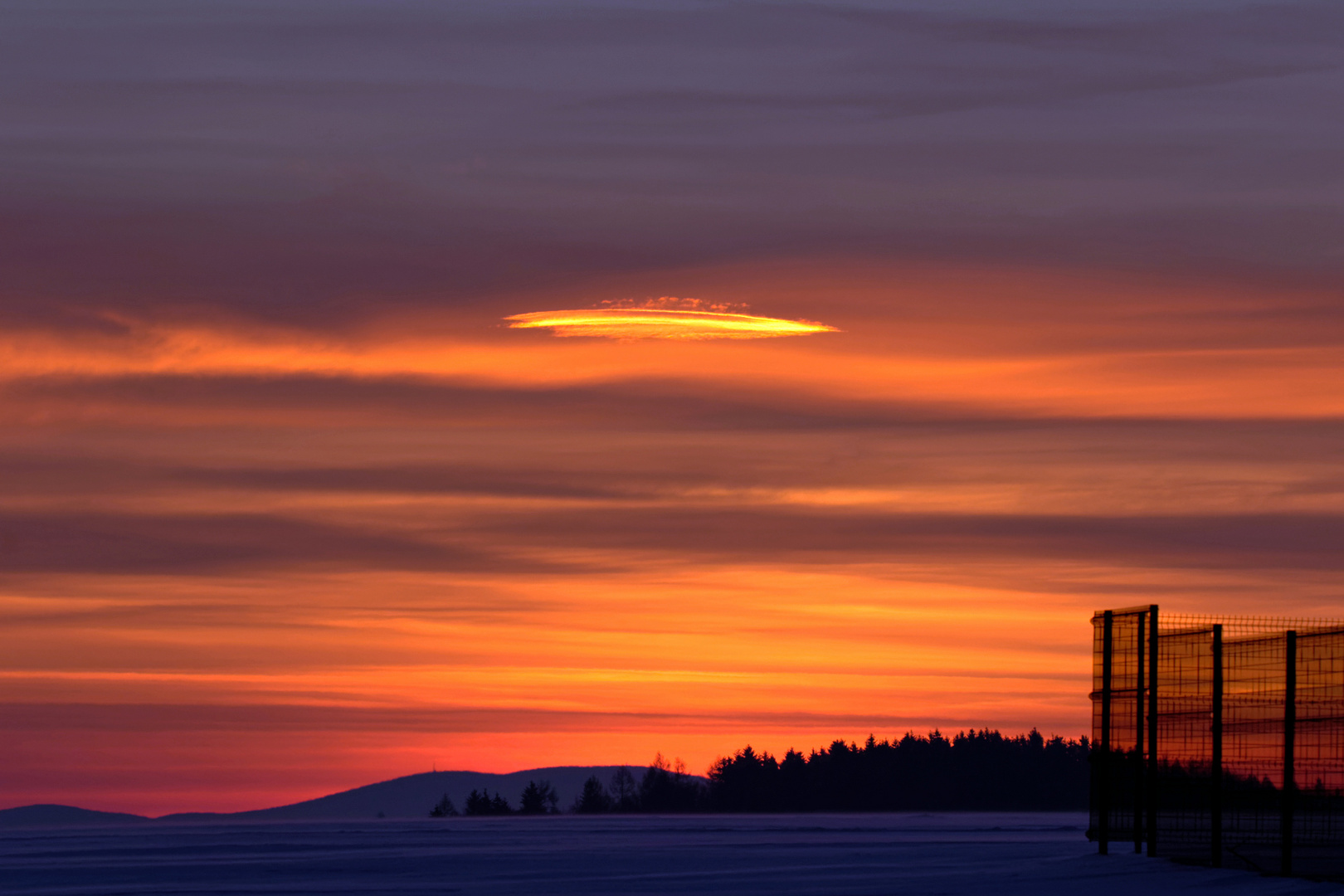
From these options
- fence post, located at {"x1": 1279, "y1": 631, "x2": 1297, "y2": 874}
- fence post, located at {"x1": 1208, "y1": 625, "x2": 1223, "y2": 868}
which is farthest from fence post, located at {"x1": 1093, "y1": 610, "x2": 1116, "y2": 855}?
fence post, located at {"x1": 1279, "y1": 631, "x2": 1297, "y2": 874}

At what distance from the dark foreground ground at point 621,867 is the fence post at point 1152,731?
645mm

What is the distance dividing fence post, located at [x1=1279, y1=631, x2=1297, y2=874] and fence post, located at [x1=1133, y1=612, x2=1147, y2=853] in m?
4.68

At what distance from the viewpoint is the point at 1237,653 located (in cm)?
3312

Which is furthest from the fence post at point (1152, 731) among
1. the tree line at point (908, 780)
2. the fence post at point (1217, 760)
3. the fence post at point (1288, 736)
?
the tree line at point (908, 780)

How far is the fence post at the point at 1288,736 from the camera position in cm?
3105

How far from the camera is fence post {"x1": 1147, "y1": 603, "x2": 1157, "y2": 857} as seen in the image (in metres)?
35.4

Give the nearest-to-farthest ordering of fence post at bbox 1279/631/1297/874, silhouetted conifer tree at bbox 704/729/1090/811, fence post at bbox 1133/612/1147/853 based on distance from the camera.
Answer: fence post at bbox 1279/631/1297/874
fence post at bbox 1133/612/1147/853
silhouetted conifer tree at bbox 704/729/1090/811

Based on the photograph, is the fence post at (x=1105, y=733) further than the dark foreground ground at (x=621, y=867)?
Yes

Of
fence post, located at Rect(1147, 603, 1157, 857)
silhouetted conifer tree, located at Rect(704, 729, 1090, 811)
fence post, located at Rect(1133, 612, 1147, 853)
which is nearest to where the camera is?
fence post, located at Rect(1147, 603, 1157, 857)

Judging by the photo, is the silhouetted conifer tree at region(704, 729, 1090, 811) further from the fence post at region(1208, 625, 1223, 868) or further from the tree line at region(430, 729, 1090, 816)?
the fence post at region(1208, 625, 1223, 868)

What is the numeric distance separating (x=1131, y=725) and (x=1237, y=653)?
14.3 feet

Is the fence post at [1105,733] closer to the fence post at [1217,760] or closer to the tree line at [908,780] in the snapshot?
the fence post at [1217,760]

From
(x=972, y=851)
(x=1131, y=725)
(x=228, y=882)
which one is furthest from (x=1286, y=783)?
(x=228, y=882)

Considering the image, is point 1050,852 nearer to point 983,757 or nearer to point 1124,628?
point 1124,628
